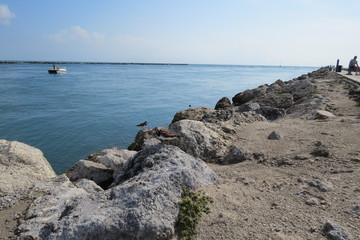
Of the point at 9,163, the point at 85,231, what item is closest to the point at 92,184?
the point at 9,163

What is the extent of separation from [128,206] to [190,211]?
91cm

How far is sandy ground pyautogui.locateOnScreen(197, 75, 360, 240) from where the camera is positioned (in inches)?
146

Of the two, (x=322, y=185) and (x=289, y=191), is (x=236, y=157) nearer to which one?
(x=289, y=191)

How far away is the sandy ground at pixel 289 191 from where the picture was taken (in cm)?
371

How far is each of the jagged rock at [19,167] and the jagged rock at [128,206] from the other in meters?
0.73

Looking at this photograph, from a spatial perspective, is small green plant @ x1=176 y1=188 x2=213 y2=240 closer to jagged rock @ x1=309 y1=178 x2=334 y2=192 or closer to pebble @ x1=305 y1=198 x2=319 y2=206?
pebble @ x1=305 y1=198 x2=319 y2=206

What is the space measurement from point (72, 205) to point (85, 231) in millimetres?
688

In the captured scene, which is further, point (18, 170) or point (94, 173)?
point (94, 173)

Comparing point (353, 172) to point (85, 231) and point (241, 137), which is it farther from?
point (85, 231)

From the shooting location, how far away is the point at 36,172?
20.5 feet

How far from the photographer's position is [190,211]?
391 cm

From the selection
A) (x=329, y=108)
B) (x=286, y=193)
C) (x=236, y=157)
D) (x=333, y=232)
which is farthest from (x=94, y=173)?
(x=329, y=108)

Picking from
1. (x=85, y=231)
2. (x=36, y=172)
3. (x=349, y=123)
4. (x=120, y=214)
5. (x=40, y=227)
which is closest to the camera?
→ (x=85, y=231)

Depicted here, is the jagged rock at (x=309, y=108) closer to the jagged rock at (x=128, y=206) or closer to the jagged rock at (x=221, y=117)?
the jagged rock at (x=221, y=117)
